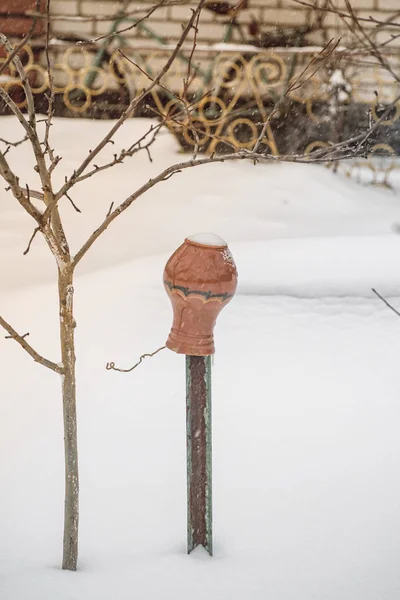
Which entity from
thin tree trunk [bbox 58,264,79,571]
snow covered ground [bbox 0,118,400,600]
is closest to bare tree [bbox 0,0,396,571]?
thin tree trunk [bbox 58,264,79,571]

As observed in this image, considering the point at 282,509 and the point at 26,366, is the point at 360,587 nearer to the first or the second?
the point at 282,509

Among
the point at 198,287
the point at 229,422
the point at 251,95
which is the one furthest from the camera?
the point at 251,95

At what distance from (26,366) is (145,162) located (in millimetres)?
3801

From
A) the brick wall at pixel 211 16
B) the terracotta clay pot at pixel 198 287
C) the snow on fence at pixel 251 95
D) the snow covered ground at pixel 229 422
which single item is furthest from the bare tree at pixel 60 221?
the brick wall at pixel 211 16

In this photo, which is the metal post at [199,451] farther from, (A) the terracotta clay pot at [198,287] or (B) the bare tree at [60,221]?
(B) the bare tree at [60,221]

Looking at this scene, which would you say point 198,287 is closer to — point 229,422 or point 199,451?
point 199,451

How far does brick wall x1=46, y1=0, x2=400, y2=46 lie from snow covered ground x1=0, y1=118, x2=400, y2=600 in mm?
3342

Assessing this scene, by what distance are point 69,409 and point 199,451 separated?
0.53 m

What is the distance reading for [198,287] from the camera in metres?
2.62

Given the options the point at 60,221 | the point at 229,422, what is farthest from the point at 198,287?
the point at 229,422

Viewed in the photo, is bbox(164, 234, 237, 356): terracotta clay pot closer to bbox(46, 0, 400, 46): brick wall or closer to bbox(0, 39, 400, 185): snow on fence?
bbox(0, 39, 400, 185): snow on fence

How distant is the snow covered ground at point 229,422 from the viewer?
9.30ft

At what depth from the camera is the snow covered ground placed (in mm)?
2836

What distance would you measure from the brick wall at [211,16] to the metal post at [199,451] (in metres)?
6.72
